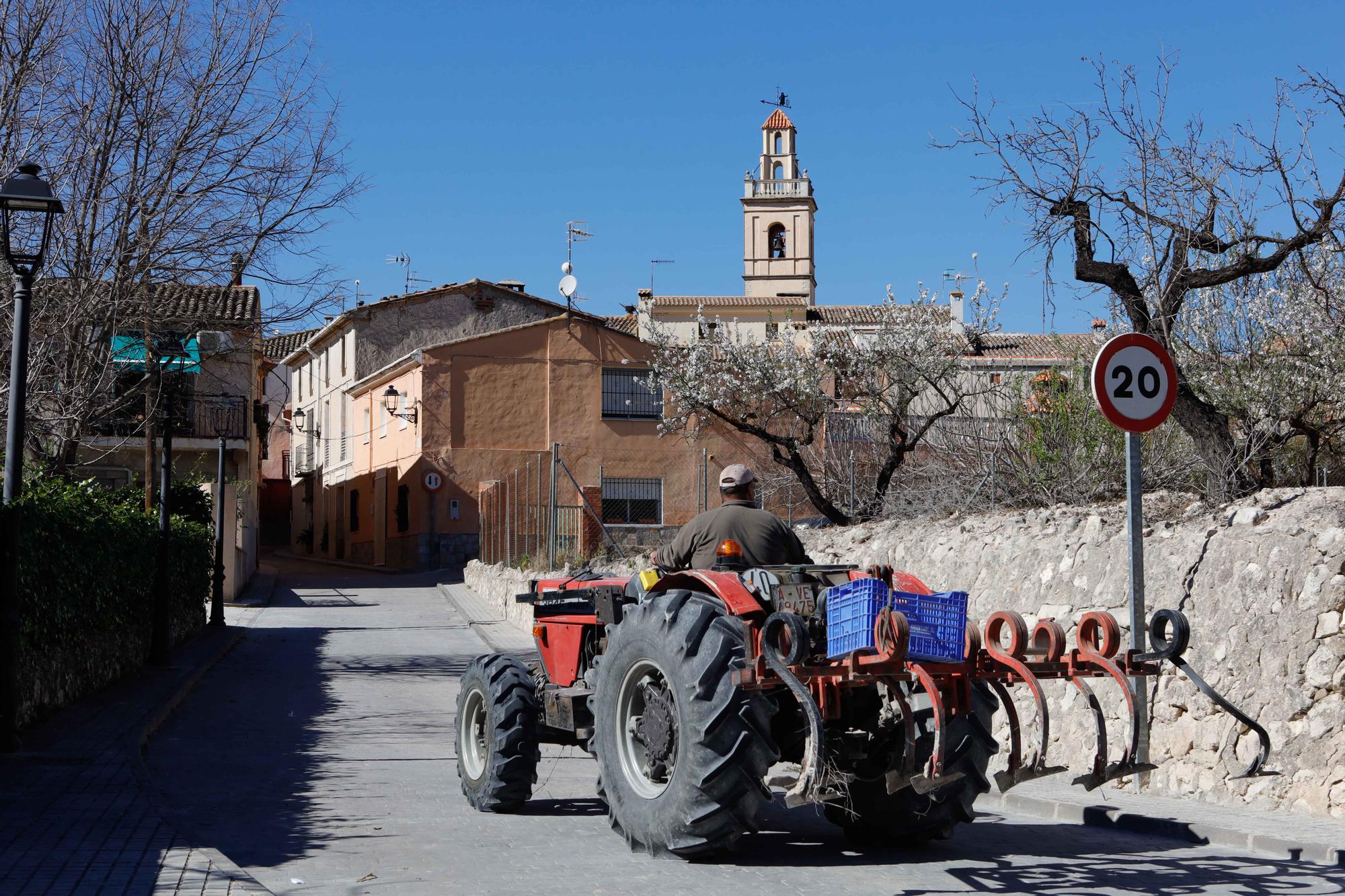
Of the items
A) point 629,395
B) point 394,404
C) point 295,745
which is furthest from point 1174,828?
point 394,404

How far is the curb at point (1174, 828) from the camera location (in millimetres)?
6840

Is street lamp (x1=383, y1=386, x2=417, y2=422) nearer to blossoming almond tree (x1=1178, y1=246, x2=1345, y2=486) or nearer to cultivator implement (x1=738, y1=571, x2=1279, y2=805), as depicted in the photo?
blossoming almond tree (x1=1178, y1=246, x2=1345, y2=486)

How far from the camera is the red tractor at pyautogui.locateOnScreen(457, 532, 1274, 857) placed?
596cm

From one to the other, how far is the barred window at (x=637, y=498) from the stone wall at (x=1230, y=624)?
95.0ft

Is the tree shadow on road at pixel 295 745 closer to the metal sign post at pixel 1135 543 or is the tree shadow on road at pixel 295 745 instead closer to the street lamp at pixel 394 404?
the metal sign post at pixel 1135 543

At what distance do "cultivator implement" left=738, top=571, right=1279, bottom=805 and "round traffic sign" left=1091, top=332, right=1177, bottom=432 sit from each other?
2.15 meters

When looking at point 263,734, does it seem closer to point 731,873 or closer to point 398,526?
point 731,873

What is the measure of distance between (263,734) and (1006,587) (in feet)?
22.3

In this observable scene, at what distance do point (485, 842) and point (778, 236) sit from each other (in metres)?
80.1

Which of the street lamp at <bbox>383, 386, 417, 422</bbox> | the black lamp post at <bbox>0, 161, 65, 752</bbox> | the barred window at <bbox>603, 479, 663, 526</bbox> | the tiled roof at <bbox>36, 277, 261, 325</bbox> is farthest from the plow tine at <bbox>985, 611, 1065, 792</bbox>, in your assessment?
the street lamp at <bbox>383, 386, 417, 422</bbox>

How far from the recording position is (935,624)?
6.08 metres

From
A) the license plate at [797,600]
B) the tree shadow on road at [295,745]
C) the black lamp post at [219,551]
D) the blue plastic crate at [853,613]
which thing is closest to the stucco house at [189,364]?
the black lamp post at [219,551]

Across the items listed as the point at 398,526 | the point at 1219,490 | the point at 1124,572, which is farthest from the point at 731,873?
the point at 398,526

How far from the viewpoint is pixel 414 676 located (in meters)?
17.5
